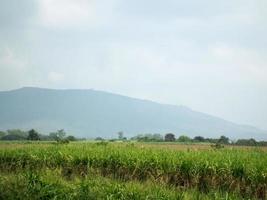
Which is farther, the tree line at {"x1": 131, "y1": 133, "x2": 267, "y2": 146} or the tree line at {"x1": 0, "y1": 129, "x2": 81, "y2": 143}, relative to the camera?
the tree line at {"x1": 0, "y1": 129, "x2": 81, "y2": 143}

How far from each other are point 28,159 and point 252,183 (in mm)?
13282

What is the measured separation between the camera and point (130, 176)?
1914cm

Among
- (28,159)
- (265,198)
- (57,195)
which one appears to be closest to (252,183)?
(265,198)

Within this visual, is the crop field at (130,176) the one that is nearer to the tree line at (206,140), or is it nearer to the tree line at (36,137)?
the tree line at (36,137)

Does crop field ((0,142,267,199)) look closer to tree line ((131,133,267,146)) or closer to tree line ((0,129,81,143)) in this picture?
tree line ((0,129,81,143))

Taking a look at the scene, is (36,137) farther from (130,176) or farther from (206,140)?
(130,176)

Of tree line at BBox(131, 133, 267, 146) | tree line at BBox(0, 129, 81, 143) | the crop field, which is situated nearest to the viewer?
the crop field

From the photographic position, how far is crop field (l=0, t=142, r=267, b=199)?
13.1 meters

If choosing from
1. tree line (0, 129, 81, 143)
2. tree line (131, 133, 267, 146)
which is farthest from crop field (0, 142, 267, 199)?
tree line (131, 133, 267, 146)

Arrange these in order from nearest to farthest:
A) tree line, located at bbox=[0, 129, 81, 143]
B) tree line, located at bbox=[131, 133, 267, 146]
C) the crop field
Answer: the crop field → tree line, located at bbox=[131, 133, 267, 146] → tree line, located at bbox=[0, 129, 81, 143]

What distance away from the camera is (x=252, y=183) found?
1552 centimetres

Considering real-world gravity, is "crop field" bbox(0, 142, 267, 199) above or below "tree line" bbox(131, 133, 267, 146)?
below

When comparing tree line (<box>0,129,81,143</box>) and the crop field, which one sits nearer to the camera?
the crop field

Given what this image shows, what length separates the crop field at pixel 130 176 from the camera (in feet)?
43.1
